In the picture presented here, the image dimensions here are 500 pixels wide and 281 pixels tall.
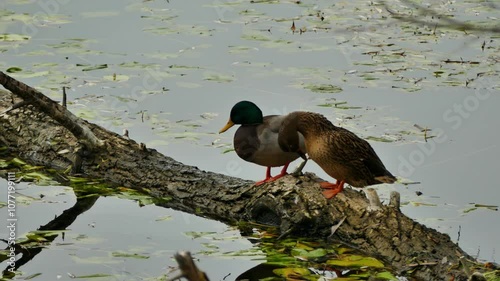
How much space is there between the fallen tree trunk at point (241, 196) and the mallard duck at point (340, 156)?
0.11m

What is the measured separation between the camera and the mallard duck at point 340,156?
608 cm

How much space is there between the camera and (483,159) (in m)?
A: 7.68

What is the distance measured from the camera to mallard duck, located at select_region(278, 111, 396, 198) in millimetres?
6078

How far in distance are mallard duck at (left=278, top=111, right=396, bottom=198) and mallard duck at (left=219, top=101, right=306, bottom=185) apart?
14cm

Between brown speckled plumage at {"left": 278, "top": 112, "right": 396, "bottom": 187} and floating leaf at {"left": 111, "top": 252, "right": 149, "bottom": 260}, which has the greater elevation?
brown speckled plumage at {"left": 278, "top": 112, "right": 396, "bottom": 187}

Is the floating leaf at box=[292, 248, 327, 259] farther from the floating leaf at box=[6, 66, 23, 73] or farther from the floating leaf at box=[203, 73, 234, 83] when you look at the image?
the floating leaf at box=[6, 66, 23, 73]

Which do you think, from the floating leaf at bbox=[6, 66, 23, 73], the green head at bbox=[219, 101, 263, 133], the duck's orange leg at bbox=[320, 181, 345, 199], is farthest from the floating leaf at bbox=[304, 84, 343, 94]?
the duck's orange leg at bbox=[320, 181, 345, 199]

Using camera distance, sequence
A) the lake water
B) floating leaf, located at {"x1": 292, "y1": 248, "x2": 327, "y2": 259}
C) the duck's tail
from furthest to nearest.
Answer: the lake water < the duck's tail < floating leaf, located at {"x1": 292, "y1": 248, "x2": 327, "y2": 259}

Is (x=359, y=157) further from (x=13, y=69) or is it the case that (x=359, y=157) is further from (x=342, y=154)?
(x=13, y=69)

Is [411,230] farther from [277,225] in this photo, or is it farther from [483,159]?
Result: [483,159]

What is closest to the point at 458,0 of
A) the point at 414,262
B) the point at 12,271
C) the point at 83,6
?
the point at 83,6

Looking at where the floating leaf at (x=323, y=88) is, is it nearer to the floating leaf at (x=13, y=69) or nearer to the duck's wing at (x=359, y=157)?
the floating leaf at (x=13, y=69)

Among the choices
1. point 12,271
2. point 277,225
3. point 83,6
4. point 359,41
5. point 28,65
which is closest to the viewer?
point 12,271

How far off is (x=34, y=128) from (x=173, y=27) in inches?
162
